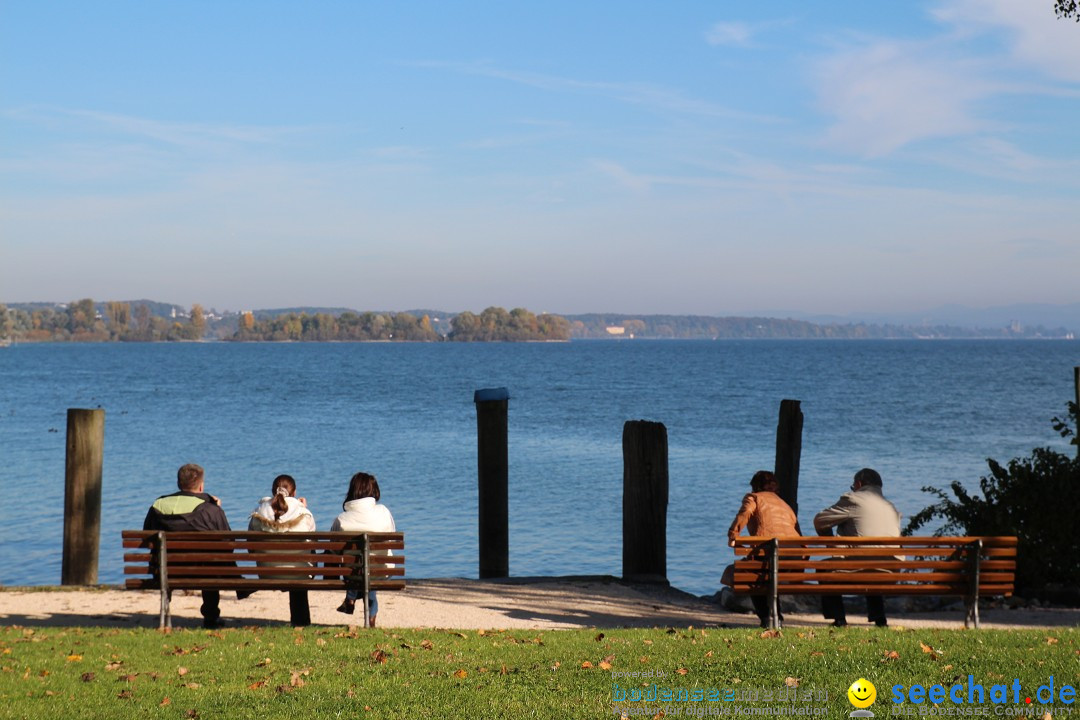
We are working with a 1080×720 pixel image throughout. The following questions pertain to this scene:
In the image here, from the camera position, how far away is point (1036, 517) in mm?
11680

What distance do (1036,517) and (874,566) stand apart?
356 centimetres

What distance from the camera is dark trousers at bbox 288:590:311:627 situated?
9.41m

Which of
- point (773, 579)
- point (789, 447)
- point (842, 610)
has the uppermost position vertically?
point (789, 447)

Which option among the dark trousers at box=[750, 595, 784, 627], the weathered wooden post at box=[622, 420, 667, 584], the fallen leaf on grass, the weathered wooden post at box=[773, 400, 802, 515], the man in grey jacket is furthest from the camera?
the weathered wooden post at box=[773, 400, 802, 515]

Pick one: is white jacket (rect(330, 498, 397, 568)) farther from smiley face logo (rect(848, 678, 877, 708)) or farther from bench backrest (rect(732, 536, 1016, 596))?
smiley face logo (rect(848, 678, 877, 708))

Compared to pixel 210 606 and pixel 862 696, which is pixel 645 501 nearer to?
pixel 210 606

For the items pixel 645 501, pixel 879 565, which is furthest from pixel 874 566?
pixel 645 501

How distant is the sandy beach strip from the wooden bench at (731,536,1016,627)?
79 cm

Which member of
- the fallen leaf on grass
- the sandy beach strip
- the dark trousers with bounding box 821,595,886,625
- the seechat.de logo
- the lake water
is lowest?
the lake water

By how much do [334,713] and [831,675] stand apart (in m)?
2.68

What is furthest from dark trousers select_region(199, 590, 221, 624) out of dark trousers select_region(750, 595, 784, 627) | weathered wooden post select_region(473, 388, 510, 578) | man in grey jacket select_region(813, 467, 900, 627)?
man in grey jacket select_region(813, 467, 900, 627)

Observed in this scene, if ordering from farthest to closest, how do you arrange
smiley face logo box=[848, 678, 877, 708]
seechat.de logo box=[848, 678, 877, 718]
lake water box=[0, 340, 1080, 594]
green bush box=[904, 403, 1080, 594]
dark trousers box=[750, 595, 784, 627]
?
1. lake water box=[0, 340, 1080, 594]
2. green bush box=[904, 403, 1080, 594]
3. dark trousers box=[750, 595, 784, 627]
4. smiley face logo box=[848, 678, 877, 708]
5. seechat.de logo box=[848, 678, 877, 718]

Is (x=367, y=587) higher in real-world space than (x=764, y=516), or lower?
lower

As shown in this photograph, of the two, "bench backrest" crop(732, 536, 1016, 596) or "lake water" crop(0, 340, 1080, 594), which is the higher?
"bench backrest" crop(732, 536, 1016, 596)
